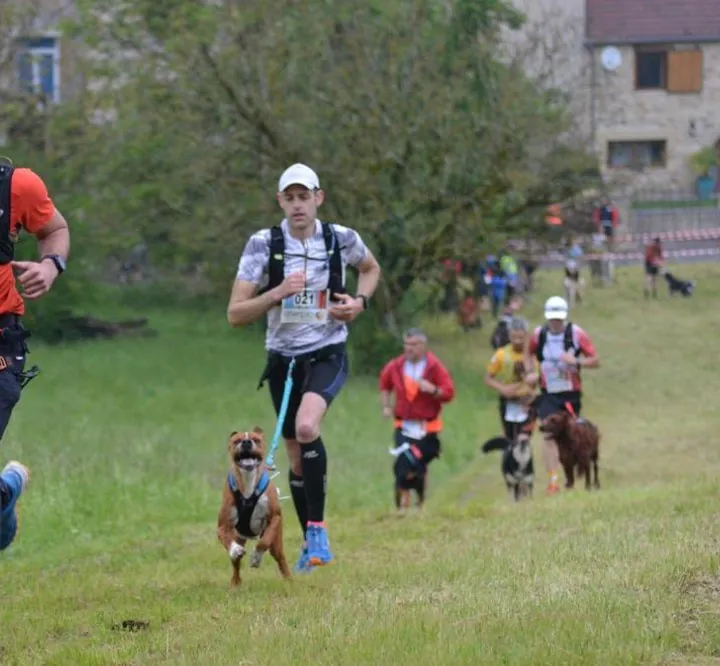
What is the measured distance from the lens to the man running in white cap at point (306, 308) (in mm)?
9109

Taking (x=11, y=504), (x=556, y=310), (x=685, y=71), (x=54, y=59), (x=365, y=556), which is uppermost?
(x=685, y=71)

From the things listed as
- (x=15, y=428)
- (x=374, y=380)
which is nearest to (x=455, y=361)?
(x=374, y=380)

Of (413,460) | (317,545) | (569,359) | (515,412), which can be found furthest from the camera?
(515,412)

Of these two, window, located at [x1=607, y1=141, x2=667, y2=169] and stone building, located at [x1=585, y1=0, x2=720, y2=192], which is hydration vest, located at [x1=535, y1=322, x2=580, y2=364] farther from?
window, located at [x1=607, y1=141, x2=667, y2=169]

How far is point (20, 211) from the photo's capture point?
7.43 meters

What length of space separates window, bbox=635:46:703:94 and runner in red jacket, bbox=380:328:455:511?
171 ft

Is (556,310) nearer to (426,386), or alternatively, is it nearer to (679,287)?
(426,386)

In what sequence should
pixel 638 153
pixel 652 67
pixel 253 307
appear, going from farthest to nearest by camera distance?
pixel 638 153, pixel 652 67, pixel 253 307

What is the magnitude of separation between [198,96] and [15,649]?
92.8 feet

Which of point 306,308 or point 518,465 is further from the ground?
point 306,308

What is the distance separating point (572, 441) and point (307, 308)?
884 cm

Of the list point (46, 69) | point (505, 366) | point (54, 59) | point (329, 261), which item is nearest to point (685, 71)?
point (54, 59)

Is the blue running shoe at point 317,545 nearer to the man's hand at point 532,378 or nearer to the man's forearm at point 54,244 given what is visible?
the man's forearm at point 54,244

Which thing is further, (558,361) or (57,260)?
(558,361)
